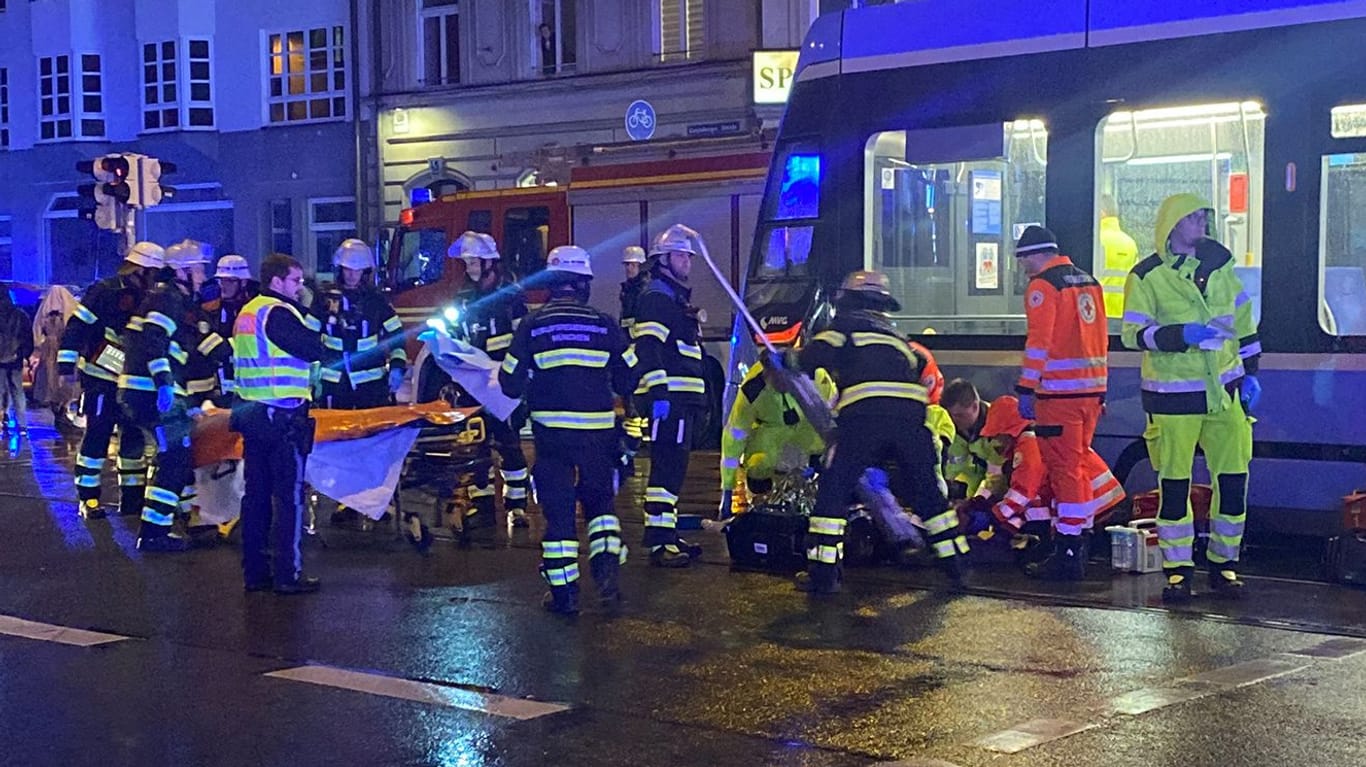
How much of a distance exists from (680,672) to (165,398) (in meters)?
5.34

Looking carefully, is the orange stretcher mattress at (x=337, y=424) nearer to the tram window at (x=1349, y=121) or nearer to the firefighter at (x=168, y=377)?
the firefighter at (x=168, y=377)

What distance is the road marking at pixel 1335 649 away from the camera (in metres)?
7.76

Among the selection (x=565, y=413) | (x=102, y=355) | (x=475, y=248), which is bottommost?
(x=565, y=413)

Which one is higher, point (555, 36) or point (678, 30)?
point (555, 36)

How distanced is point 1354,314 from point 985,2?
3.02 meters

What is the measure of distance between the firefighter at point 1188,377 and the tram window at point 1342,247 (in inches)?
45.4

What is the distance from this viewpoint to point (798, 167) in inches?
474

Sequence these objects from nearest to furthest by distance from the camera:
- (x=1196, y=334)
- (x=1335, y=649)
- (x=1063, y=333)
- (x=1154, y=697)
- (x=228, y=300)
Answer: (x=1154, y=697) → (x=1335, y=649) → (x=1196, y=334) → (x=1063, y=333) → (x=228, y=300)

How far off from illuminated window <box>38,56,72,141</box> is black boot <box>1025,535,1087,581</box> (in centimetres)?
3110

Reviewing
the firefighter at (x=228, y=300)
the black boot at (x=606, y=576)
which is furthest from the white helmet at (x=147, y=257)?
the black boot at (x=606, y=576)

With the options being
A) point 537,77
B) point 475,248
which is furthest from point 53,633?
point 537,77

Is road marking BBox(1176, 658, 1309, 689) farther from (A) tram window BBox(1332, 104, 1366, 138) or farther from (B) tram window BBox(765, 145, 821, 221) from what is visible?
(B) tram window BBox(765, 145, 821, 221)

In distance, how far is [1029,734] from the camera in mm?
6500

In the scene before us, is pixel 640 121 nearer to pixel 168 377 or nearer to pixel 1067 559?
pixel 168 377
